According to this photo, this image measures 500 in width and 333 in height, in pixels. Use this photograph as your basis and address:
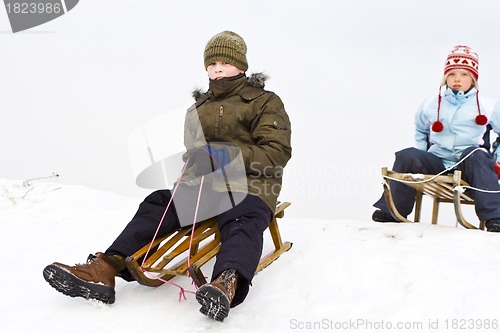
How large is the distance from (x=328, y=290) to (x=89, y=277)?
3.75 ft

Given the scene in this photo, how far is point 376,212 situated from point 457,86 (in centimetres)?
111

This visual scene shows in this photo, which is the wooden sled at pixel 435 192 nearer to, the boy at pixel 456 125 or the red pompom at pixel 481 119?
the boy at pixel 456 125

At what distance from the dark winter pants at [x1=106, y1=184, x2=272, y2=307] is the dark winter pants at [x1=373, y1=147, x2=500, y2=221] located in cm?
149

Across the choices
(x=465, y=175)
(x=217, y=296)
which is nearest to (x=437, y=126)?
(x=465, y=175)

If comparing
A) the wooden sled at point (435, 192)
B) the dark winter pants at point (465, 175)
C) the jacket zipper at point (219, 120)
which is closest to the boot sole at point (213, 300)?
the jacket zipper at point (219, 120)

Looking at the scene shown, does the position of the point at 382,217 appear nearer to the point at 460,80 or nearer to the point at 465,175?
the point at 465,175

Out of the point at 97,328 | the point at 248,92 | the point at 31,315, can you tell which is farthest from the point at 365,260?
the point at 31,315

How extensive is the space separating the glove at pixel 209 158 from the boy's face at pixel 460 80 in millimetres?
2007

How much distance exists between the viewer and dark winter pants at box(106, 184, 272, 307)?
235 centimetres

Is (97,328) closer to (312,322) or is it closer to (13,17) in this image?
(312,322)

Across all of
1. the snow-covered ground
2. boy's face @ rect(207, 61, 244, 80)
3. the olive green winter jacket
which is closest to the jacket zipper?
the olive green winter jacket

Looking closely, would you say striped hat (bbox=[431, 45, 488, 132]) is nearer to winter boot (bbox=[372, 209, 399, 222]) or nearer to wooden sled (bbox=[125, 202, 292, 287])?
winter boot (bbox=[372, 209, 399, 222])

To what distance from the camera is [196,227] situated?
116 inches

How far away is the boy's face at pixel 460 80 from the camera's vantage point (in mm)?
3795
